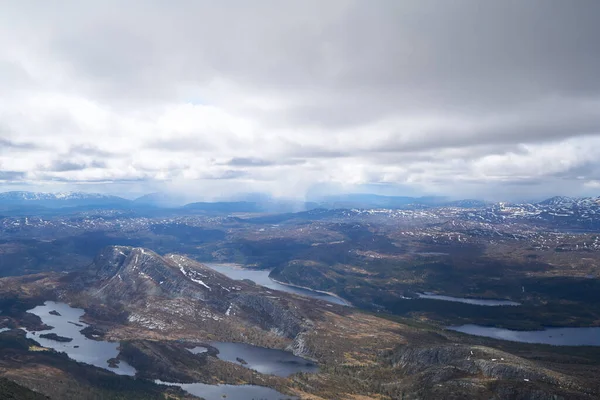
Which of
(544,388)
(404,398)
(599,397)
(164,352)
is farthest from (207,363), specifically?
(599,397)

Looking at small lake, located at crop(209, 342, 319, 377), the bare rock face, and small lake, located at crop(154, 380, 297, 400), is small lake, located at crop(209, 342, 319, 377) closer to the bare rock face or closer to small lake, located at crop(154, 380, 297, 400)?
small lake, located at crop(154, 380, 297, 400)

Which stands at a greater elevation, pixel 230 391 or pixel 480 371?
pixel 480 371

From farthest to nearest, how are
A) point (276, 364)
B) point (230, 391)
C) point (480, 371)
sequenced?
point (276, 364) < point (230, 391) < point (480, 371)

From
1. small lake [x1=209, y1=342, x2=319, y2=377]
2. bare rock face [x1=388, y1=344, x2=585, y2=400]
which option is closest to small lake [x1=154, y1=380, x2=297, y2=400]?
small lake [x1=209, y1=342, x2=319, y2=377]

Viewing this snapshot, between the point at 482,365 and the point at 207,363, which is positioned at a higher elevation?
the point at 482,365

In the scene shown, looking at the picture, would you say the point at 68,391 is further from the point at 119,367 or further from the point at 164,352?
the point at 164,352

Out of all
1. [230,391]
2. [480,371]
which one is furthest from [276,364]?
[480,371]

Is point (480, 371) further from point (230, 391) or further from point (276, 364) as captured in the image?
Result: point (230, 391)

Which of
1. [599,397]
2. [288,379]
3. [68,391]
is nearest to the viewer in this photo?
[599,397]

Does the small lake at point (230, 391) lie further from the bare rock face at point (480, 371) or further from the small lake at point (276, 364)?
the bare rock face at point (480, 371)
